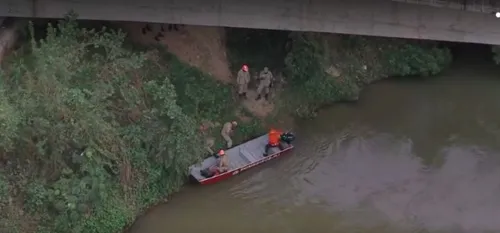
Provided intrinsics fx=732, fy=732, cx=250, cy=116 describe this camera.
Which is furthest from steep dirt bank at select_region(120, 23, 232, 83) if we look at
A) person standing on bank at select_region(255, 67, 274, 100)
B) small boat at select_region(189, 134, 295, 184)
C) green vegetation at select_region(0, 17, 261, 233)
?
small boat at select_region(189, 134, 295, 184)

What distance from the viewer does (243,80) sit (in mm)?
19953

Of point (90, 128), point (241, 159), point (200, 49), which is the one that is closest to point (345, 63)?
point (200, 49)

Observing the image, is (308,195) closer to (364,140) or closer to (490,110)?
(364,140)

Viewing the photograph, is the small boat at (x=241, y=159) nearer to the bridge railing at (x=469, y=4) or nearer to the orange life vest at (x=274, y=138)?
the orange life vest at (x=274, y=138)

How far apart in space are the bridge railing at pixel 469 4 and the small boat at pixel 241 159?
5395 mm

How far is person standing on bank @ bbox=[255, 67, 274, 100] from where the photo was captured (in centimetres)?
2023

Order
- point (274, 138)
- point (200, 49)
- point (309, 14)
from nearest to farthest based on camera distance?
point (274, 138), point (309, 14), point (200, 49)

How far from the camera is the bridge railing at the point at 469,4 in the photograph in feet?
66.1

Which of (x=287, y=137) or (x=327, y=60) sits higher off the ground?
(x=327, y=60)

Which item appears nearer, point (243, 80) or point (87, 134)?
point (87, 134)

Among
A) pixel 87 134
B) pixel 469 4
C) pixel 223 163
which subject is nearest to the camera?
pixel 87 134

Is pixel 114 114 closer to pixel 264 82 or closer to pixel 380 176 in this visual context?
pixel 264 82

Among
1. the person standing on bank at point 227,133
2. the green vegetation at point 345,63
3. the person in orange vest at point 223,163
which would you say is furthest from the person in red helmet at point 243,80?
the person in orange vest at point 223,163

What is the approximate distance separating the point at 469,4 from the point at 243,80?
21.6 ft
